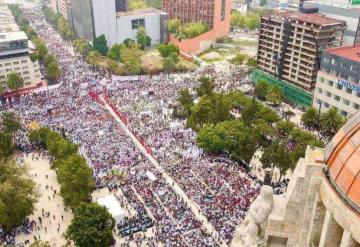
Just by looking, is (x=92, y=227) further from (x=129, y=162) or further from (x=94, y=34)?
(x=94, y=34)

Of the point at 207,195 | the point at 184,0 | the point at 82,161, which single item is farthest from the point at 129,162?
the point at 184,0

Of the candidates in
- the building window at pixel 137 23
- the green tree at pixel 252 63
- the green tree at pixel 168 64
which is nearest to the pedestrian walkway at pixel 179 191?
the green tree at pixel 168 64

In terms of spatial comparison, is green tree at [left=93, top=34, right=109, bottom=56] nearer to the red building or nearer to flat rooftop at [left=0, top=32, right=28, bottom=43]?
the red building

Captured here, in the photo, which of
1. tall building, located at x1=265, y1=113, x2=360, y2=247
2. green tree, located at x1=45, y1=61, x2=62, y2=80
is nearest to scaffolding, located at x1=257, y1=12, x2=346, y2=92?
green tree, located at x1=45, y1=61, x2=62, y2=80

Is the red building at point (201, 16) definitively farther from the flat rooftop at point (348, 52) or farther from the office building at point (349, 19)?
the flat rooftop at point (348, 52)

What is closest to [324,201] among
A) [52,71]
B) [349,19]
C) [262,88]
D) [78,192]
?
[78,192]

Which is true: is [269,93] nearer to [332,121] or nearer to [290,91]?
[290,91]

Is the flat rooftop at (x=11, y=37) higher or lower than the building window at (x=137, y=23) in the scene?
higher
